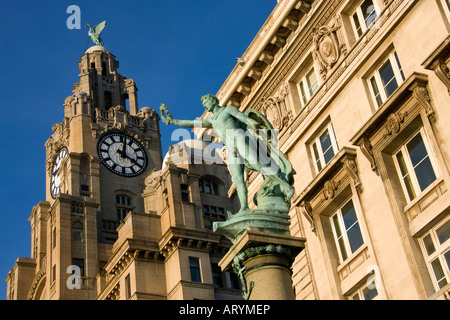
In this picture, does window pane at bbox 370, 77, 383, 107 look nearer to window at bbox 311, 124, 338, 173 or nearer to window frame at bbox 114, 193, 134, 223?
window at bbox 311, 124, 338, 173

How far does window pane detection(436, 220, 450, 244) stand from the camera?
74.8ft

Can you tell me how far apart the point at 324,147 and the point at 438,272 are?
9.08 m

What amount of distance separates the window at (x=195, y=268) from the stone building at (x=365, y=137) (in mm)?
20499

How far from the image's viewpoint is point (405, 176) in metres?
25.5

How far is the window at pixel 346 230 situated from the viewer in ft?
90.2

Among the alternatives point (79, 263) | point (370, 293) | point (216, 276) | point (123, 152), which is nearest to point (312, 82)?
point (370, 293)

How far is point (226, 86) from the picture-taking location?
38.3 metres

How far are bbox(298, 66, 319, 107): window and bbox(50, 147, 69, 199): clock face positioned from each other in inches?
2038

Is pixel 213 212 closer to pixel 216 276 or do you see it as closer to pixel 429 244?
pixel 216 276

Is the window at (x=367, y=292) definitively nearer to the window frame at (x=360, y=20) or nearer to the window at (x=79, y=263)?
the window frame at (x=360, y=20)

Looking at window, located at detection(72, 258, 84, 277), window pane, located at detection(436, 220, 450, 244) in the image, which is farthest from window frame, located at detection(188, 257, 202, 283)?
window pane, located at detection(436, 220, 450, 244)
